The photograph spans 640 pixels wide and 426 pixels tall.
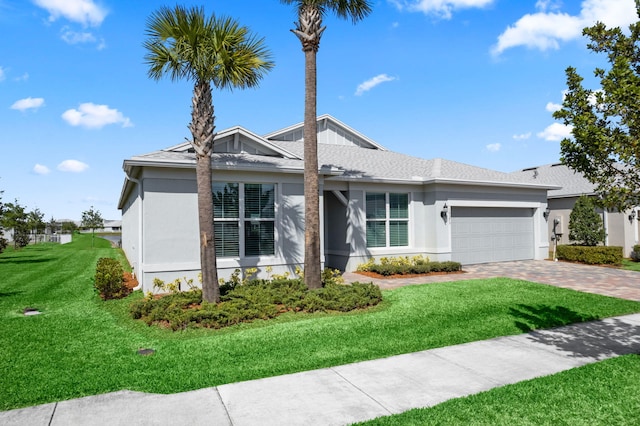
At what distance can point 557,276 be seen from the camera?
13648 mm

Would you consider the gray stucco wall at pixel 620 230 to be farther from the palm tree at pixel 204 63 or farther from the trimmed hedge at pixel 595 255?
the palm tree at pixel 204 63

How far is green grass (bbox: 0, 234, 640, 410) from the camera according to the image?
5199mm

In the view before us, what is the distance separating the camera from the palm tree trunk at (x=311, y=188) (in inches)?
401

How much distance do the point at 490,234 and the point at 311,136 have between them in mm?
10788

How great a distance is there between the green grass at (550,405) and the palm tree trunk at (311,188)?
5945 mm

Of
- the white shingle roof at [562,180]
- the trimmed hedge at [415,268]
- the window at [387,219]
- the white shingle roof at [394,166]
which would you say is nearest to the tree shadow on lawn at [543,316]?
the trimmed hedge at [415,268]

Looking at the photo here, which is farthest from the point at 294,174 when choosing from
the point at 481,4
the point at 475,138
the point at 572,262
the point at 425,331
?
the point at 572,262

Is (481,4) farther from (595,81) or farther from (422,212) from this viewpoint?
(595,81)

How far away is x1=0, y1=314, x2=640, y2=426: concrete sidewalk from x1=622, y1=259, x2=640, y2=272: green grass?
1179 cm

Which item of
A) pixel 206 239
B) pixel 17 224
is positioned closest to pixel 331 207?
pixel 206 239

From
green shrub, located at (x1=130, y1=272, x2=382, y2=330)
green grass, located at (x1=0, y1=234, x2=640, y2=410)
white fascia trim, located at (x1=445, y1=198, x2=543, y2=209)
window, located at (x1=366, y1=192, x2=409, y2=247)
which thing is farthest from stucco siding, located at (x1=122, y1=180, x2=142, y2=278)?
white fascia trim, located at (x1=445, y1=198, x2=543, y2=209)

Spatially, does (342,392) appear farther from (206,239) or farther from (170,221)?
(170,221)

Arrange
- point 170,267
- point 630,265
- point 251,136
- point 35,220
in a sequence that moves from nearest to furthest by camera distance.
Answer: point 170,267, point 251,136, point 630,265, point 35,220

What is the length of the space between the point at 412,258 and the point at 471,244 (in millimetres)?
3064
